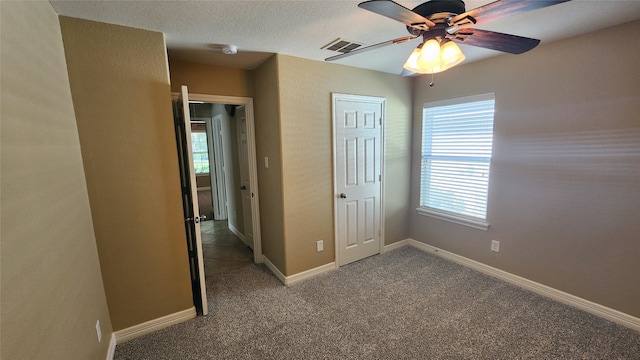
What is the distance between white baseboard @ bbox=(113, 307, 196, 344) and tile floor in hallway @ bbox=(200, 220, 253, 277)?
834 mm

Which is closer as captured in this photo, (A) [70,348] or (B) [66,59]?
(A) [70,348]

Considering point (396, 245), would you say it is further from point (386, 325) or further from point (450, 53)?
point (450, 53)

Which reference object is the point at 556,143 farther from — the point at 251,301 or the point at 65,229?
the point at 65,229

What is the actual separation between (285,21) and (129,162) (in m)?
1.54

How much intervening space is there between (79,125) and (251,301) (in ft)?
6.51

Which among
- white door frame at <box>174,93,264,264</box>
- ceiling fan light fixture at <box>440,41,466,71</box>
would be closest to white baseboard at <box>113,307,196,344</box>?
white door frame at <box>174,93,264,264</box>

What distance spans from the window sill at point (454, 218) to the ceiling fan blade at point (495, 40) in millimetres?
1998

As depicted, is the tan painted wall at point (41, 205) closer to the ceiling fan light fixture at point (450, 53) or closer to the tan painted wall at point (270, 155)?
the tan painted wall at point (270, 155)

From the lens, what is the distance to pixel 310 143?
2.81 m

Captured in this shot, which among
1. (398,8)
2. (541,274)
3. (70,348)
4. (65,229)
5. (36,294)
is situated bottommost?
(541,274)

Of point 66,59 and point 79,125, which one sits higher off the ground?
point 66,59

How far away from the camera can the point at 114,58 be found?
6.15 feet

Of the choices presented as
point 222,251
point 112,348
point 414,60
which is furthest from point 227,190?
point 414,60

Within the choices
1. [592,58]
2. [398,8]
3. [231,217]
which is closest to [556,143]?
[592,58]
